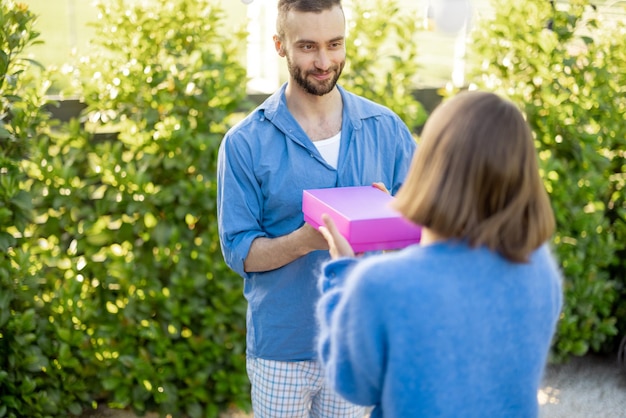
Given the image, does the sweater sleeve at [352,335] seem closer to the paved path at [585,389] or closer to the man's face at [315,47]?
the man's face at [315,47]

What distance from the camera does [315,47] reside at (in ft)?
7.20

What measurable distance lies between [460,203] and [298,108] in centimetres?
95

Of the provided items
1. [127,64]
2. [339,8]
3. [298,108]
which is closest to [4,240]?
[127,64]

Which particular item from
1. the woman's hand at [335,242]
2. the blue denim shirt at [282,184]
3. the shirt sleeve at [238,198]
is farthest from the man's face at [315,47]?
the woman's hand at [335,242]

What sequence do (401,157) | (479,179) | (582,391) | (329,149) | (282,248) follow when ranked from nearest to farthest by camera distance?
(479,179) → (282,248) → (329,149) → (401,157) → (582,391)

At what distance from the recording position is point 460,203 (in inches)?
56.5

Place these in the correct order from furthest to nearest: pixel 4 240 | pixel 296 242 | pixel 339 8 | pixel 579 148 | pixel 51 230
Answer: pixel 579 148 → pixel 51 230 → pixel 4 240 → pixel 339 8 → pixel 296 242

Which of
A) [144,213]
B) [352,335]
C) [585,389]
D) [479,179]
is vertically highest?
[479,179]

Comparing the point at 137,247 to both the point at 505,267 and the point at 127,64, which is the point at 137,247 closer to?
the point at 127,64

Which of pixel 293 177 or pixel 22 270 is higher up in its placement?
pixel 293 177

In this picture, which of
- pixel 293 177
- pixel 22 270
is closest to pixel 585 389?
pixel 293 177

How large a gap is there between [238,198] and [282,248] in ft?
0.66

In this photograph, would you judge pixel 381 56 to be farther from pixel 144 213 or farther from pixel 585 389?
pixel 585 389

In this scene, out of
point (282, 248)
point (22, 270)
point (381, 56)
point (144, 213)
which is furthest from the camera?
point (381, 56)
